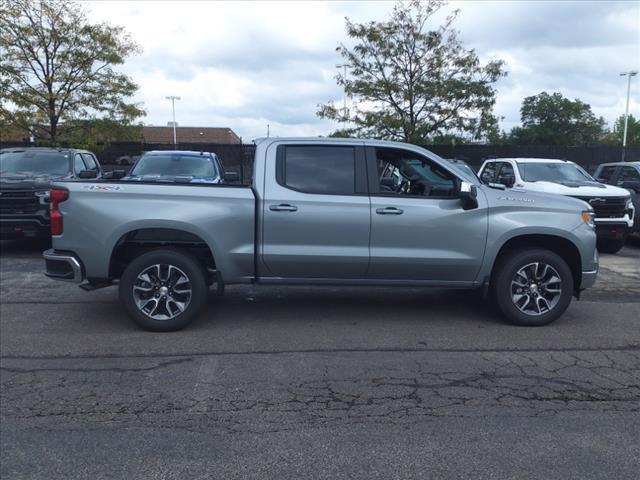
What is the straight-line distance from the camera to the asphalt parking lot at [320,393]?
3.51 metres

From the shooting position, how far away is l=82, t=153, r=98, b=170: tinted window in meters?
12.5

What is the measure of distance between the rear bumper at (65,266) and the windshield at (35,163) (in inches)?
229

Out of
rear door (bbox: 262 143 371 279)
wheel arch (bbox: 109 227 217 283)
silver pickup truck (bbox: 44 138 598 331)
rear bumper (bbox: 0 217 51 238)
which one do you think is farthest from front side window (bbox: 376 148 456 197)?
rear bumper (bbox: 0 217 51 238)

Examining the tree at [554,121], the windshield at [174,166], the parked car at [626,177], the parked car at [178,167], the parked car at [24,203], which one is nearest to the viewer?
Answer: the parked car at [24,203]

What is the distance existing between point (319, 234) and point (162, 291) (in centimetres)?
170

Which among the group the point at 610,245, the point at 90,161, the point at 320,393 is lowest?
the point at 320,393

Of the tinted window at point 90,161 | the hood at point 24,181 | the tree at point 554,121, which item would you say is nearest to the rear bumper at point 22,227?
the hood at point 24,181

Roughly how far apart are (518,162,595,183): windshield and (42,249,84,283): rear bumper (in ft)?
30.9

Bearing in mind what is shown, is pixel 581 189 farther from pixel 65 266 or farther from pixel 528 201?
pixel 65 266

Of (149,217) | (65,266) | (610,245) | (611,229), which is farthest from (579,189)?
(65,266)

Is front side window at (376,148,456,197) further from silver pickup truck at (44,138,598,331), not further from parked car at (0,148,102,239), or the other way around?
parked car at (0,148,102,239)

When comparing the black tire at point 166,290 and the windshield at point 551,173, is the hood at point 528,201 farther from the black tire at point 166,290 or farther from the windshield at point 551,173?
the windshield at point 551,173

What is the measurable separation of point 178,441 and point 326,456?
3.13 ft

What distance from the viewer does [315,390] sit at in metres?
4.55
